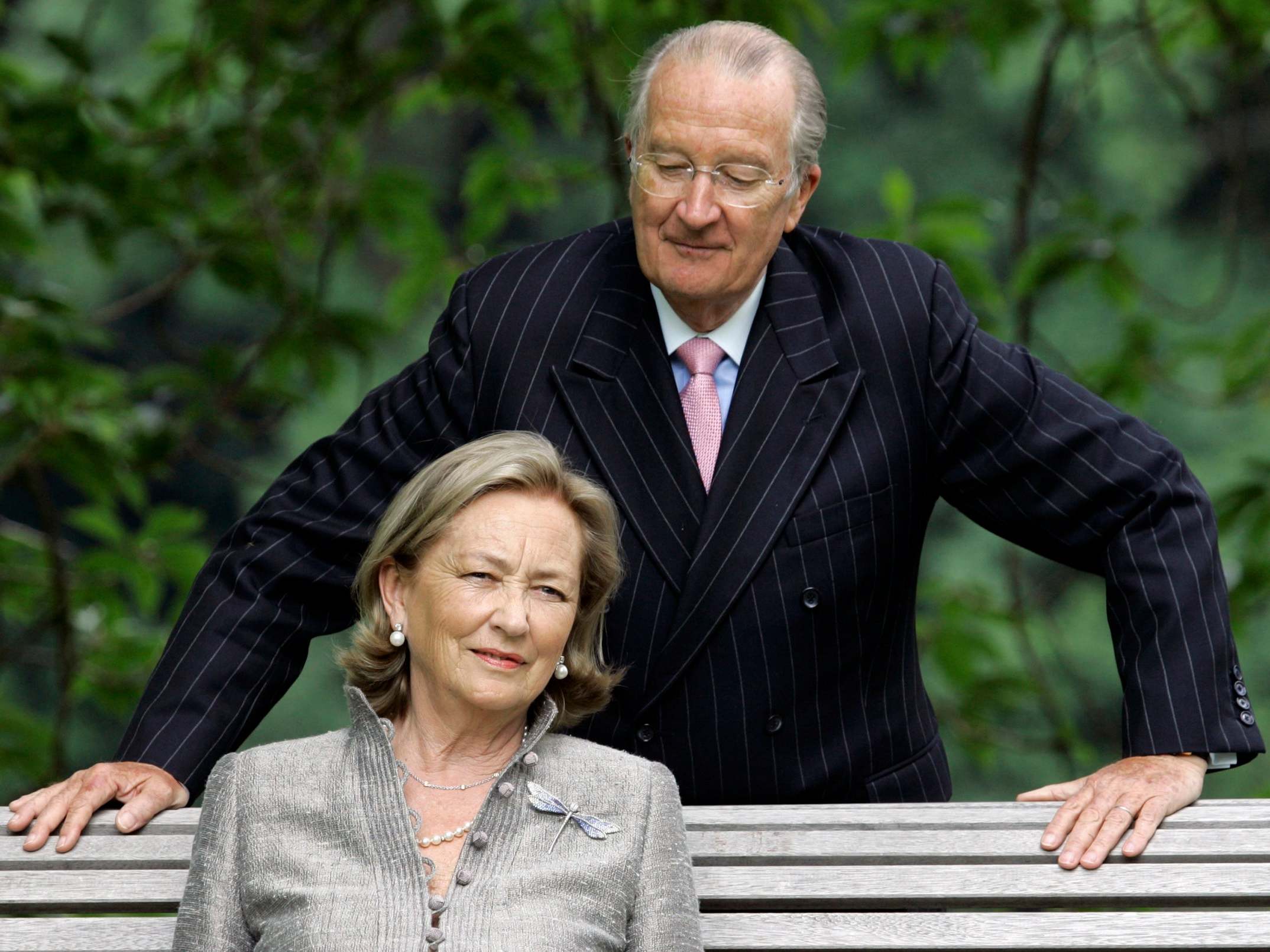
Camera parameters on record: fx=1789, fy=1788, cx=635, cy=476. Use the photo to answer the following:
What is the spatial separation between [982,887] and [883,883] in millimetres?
120

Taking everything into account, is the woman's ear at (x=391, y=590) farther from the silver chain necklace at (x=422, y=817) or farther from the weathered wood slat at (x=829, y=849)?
the weathered wood slat at (x=829, y=849)

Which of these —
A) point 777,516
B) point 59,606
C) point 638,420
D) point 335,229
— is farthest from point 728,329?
point 59,606

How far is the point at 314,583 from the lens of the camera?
2393mm

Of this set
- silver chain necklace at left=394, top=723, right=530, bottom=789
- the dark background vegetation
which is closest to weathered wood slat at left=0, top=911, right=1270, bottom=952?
silver chain necklace at left=394, top=723, right=530, bottom=789

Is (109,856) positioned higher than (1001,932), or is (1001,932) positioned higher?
(109,856)

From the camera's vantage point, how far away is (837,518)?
2344mm

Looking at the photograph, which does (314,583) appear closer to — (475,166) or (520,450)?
(520,450)

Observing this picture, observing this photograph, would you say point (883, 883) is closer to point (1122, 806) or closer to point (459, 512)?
point (1122, 806)

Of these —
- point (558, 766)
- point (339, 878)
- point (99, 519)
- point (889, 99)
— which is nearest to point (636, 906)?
point (558, 766)

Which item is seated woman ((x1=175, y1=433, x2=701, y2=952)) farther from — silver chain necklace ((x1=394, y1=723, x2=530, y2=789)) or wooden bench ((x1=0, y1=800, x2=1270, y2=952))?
wooden bench ((x1=0, y1=800, x2=1270, y2=952))

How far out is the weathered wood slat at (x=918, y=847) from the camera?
88.1 inches

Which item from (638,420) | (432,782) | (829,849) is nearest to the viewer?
(432,782)

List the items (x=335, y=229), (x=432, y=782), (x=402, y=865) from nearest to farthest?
(x=402, y=865) → (x=432, y=782) → (x=335, y=229)

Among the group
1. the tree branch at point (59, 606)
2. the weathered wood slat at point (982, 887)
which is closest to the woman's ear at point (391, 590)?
the weathered wood slat at point (982, 887)
